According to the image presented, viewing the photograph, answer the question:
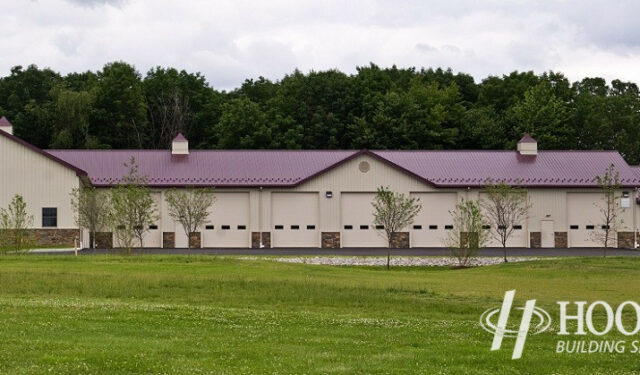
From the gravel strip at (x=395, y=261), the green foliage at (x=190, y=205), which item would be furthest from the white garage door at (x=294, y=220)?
the gravel strip at (x=395, y=261)

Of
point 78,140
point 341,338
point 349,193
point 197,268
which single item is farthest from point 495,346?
point 78,140

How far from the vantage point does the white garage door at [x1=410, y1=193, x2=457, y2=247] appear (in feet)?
177

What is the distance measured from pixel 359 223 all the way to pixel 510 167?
36.6ft

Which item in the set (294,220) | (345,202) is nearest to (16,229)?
(294,220)

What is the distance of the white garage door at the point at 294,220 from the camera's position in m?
54.3

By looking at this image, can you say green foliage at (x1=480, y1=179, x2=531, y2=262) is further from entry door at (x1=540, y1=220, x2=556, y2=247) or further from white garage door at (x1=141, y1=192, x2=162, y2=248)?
white garage door at (x1=141, y1=192, x2=162, y2=248)

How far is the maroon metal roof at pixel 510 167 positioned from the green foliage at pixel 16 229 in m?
22.4

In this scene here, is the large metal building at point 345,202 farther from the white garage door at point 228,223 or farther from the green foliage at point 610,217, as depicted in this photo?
the green foliage at point 610,217

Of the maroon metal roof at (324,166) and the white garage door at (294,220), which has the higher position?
the maroon metal roof at (324,166)

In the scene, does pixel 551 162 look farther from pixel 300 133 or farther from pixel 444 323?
pixel 444 323

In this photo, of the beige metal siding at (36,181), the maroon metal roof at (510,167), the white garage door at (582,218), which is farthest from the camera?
the maroon metal roof at (510,167)

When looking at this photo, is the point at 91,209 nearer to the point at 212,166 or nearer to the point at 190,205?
the point at 190,205

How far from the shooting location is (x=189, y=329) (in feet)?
51.3

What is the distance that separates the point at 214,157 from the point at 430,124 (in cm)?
2650
